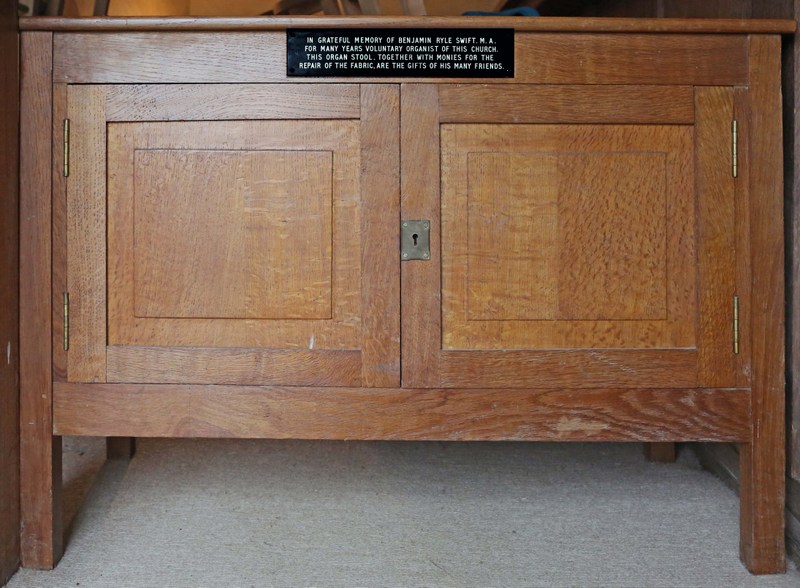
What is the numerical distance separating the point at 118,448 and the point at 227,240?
26.1 inches

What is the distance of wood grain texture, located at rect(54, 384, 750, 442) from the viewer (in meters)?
0.92

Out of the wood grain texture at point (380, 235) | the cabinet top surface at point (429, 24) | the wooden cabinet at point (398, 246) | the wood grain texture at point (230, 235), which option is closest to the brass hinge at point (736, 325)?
the wooden cabinet at point (398, 246)

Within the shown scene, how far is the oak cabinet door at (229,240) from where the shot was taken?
92 cm

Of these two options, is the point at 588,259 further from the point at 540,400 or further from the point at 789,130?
the point at 789,130

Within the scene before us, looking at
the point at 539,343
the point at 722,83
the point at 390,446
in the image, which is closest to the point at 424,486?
the point at 390,446

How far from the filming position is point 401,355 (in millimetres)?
926

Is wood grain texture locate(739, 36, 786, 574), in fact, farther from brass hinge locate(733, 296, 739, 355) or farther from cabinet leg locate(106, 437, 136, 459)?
cabinet leg locate(106, 437, 136, 459)

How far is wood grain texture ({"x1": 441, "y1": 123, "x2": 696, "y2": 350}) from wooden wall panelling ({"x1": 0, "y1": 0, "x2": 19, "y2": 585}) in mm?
660

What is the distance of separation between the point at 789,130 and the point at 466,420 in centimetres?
70

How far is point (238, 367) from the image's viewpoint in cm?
92

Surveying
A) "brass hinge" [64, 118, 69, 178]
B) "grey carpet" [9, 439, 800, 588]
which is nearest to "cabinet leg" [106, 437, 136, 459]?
"grey carpet" [9, 439, 800, 588]

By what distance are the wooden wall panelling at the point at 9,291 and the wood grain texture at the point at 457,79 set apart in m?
0.07

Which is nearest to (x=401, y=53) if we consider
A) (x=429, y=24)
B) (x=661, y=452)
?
(x=429, y=24)

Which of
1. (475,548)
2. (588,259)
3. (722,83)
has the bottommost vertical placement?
Answer: (475,548)
